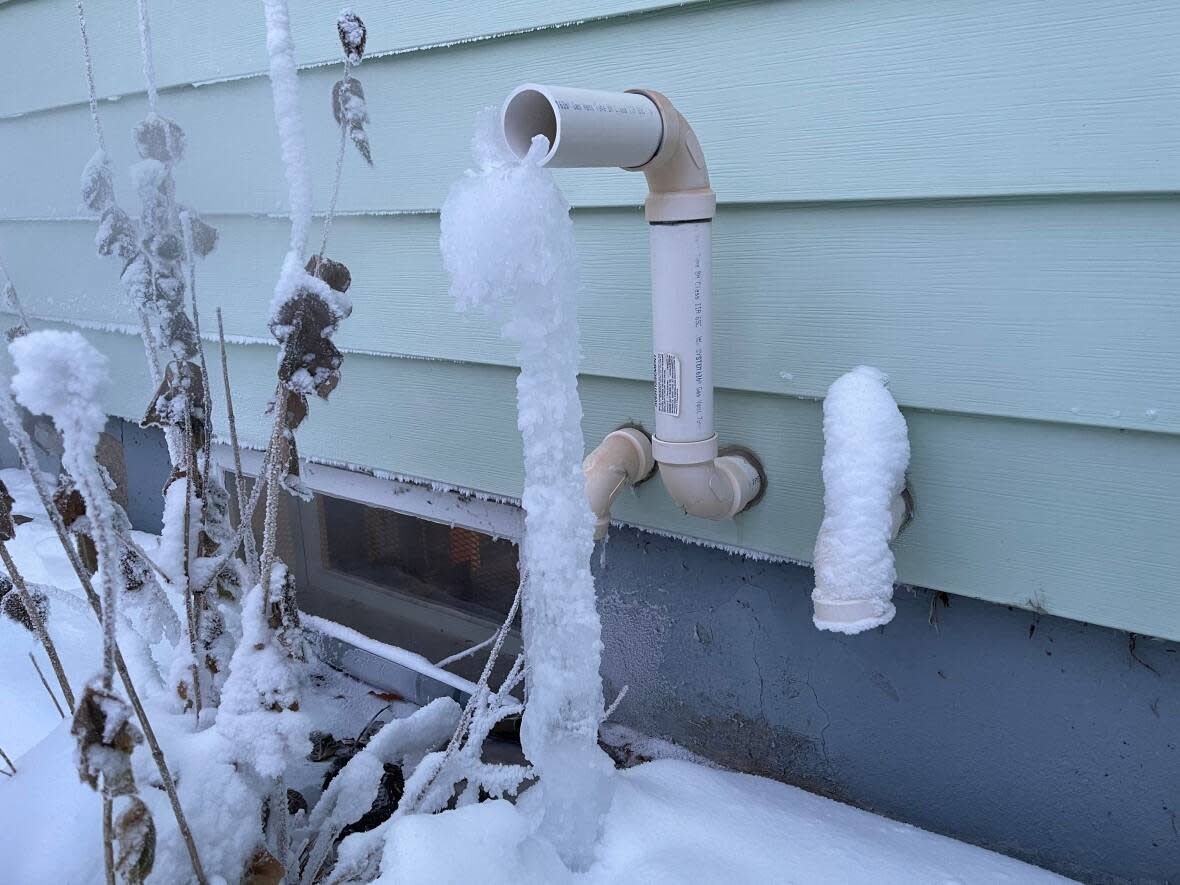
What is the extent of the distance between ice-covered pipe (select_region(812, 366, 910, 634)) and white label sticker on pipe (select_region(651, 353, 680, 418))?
0.21 meters

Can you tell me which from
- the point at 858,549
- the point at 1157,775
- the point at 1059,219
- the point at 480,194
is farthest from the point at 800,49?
the point at 1157,775

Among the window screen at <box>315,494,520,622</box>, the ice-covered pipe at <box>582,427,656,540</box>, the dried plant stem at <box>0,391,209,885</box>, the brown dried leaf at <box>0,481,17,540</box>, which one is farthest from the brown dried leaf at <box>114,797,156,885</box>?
the window screen at <box>315,494,520,622</box>

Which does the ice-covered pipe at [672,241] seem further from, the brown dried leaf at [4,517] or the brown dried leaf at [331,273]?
the brown dried leaf at [4,517]

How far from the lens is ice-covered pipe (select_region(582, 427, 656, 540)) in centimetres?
127

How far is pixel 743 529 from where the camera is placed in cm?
136

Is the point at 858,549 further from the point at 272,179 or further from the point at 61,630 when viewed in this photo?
the point at 61,630

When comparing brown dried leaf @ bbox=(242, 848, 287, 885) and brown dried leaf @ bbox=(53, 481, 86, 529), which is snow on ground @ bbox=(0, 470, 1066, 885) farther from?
brown dried leaf @ bbox=(53, 481, 86, 529)

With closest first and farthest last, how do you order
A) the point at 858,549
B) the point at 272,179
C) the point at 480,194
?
the point at 480,194 < the point at 858,549 < the point at 272,179

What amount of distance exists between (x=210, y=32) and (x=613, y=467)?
1316 mm

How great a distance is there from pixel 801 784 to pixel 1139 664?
58cm

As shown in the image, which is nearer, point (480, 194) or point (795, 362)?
point (480, 194)

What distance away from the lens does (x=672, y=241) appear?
112 centimetres

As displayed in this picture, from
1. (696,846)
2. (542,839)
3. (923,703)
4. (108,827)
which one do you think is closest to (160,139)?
(108,827)

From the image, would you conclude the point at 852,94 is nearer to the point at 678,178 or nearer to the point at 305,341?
the point at 678,178
